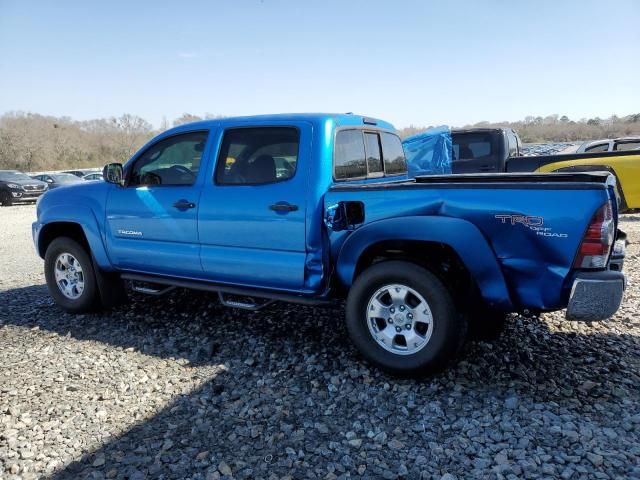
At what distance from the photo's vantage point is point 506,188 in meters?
3.08

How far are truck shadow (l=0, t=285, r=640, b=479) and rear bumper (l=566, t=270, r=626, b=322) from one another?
625 mm

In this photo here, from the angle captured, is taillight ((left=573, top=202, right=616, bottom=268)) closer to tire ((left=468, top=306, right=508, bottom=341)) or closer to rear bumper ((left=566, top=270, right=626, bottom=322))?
rear bumper ((left=566, top=270, right=626, bottom=322))

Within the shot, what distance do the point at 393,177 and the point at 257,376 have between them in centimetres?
247

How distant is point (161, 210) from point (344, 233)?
5.91 ft

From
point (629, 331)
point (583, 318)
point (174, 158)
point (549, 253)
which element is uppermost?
point (174, 158)

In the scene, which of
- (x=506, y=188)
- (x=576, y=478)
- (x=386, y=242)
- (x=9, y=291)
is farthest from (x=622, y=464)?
(x=9, y=291)

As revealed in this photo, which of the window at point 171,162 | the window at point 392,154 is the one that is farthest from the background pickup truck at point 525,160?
the window at point 171,162

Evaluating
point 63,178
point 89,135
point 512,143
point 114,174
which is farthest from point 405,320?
point 89,135

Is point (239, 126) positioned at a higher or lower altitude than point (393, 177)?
higher

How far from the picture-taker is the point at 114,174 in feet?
15.6

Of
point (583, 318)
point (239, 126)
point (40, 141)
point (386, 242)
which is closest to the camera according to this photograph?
point (583, 318)

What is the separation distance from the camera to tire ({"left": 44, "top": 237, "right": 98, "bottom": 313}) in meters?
5.08

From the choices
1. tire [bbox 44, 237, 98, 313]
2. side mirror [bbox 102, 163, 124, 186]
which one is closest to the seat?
side mirror [bbox 102, 163, 124, 186]

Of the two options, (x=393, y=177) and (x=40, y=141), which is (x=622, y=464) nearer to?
(x=393, y=177)
